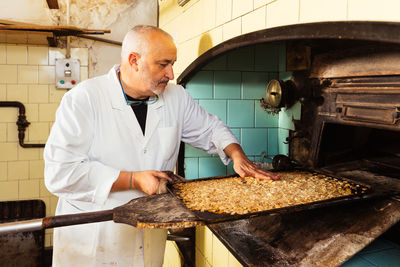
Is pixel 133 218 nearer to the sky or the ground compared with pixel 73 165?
nearer to the ground

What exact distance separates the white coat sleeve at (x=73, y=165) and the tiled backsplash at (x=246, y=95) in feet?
4.00

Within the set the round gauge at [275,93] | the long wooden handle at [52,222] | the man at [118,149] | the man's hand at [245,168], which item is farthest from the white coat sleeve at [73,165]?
the round gauge at [275,93]

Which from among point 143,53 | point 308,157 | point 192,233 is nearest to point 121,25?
point 143,53

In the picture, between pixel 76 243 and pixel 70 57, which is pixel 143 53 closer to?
pixel 76 243

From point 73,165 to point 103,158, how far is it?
22 centimetres

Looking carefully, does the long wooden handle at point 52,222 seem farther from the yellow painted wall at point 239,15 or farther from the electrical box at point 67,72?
the electrical box at point 67,72

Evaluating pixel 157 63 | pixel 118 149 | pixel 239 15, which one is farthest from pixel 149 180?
pixel 239 15

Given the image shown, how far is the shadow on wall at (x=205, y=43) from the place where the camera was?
2.29m

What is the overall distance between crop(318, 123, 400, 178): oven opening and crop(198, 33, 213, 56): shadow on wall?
945 mm

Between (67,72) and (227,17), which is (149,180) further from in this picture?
(67,72)

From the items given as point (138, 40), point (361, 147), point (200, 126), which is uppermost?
point (138, 40)

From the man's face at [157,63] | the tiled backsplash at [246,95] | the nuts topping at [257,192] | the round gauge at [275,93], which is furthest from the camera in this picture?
the tiled backsplash at [246,95]

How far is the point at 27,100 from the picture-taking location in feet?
11.7

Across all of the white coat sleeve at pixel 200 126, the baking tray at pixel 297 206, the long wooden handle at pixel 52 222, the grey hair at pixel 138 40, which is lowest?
the long wooden handle at pixel 52 222
